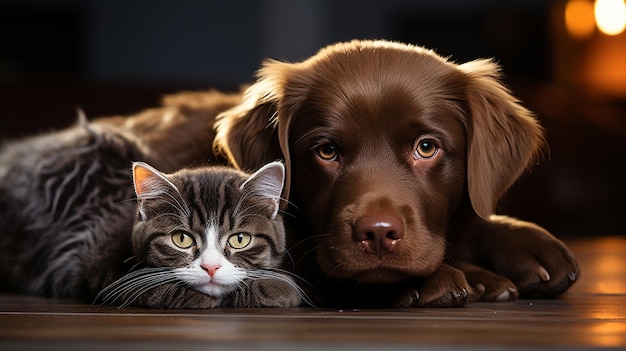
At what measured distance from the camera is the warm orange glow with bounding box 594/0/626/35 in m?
6.75

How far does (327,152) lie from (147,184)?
1.57ft

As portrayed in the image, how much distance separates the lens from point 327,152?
90.7 inches

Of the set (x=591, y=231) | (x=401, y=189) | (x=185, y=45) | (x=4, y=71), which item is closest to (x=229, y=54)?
(x=185, y=45)

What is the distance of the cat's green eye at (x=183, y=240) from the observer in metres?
2.08

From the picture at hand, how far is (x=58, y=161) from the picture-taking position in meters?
2.70

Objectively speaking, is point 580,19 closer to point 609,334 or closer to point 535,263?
point 535,263

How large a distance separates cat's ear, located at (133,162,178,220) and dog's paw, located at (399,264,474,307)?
2.05 ft

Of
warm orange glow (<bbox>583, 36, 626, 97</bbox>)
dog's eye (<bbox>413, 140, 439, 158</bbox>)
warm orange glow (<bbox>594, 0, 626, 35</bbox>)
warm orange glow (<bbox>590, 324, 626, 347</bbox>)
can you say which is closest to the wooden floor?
warm orange glow (<bbox>590, 324, 626, 347</bbox>)

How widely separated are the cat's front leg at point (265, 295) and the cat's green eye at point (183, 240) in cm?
16

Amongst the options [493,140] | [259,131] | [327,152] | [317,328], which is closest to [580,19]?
[493,140]

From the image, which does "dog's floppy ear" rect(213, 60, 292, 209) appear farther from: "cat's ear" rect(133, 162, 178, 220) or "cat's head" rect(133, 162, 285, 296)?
"cat's ear" rect(133, 162, 178, 220)

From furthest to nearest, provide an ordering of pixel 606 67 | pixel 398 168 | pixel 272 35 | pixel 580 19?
1. pixel 272 35
2. pixel 580 19
3. pixel 606 67
4. pixel 398 168

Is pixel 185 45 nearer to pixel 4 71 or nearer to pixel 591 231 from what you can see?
pixel 4 71

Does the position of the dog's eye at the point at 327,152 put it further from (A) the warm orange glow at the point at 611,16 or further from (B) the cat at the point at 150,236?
(A) the warm orange glow at the point at 611,16
